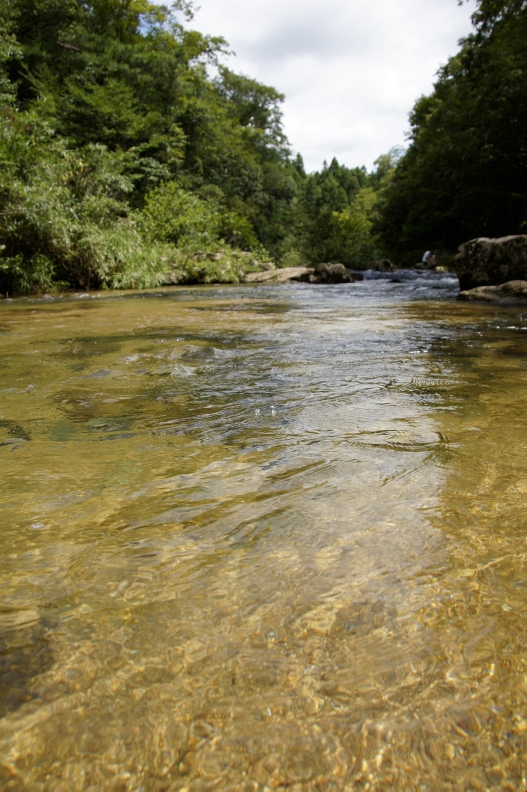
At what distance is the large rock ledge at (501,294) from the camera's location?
8500mm

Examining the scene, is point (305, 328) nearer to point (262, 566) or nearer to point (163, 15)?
point (262, 566)

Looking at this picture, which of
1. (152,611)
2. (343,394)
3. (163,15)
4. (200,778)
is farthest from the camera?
(163,15)

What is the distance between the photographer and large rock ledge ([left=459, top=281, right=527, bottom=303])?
850cm

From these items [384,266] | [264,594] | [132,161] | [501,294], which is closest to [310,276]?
[384,266]

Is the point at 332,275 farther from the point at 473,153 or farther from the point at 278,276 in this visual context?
the point at 473,153

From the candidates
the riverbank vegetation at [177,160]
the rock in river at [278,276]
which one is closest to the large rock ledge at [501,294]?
the riverbank vegetation at [177,160]

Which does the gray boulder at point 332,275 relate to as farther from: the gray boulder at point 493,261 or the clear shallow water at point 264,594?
the clear shallow water at point 264,594

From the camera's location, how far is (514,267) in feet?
32.9

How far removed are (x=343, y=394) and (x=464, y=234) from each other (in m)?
29.9

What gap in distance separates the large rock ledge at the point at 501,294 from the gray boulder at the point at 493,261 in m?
1.38

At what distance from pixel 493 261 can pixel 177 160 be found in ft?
67.4

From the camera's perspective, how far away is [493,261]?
1025 centimetres

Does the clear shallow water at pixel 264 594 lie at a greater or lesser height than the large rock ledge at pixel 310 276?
lesser

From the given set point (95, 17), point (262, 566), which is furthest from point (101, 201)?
point (95, 17)
